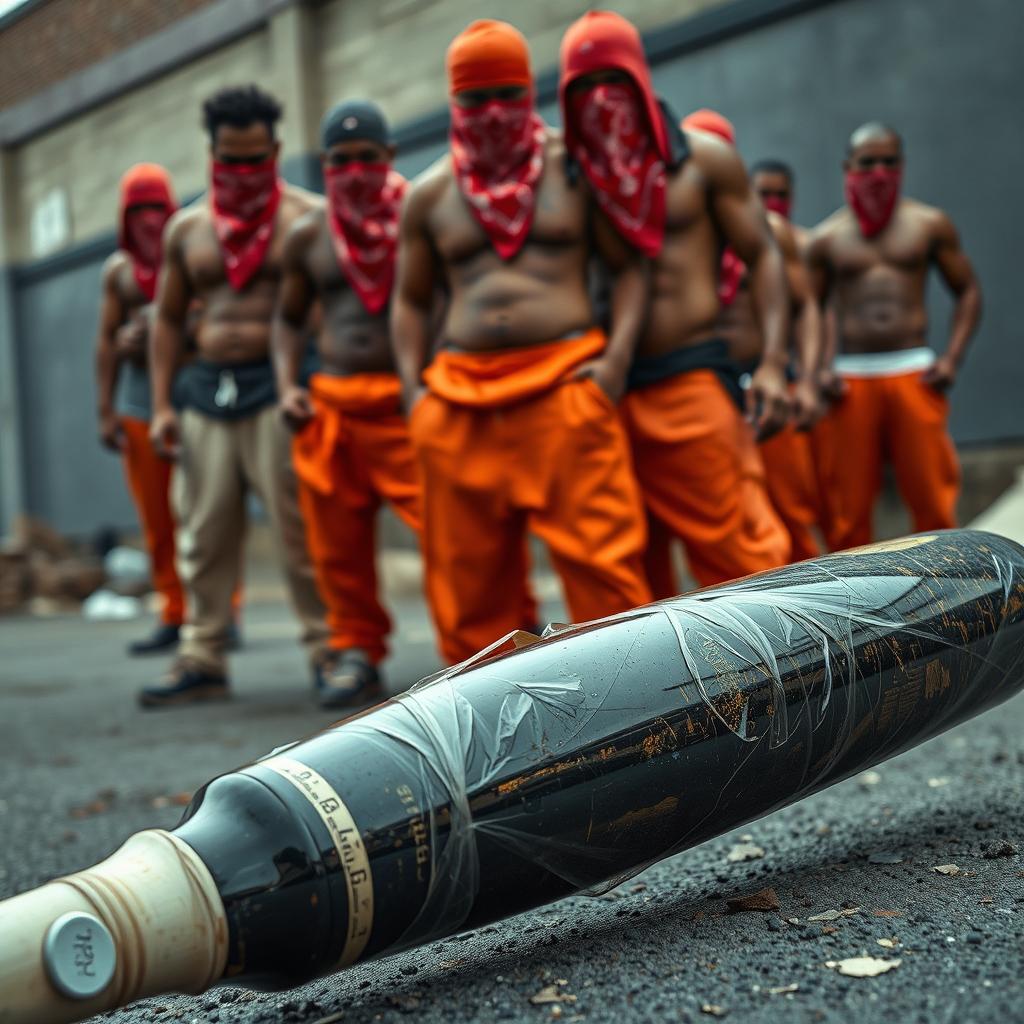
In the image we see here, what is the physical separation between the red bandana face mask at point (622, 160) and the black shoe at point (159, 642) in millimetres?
4627

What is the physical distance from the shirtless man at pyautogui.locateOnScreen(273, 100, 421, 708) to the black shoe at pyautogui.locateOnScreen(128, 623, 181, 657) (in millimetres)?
2872

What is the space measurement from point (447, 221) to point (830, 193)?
5.84m

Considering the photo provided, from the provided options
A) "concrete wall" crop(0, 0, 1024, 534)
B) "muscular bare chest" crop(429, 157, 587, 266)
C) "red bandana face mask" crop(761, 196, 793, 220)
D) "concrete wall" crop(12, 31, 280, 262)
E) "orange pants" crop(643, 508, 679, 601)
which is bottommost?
"orange pants" crop(643, 508, 679, 601)

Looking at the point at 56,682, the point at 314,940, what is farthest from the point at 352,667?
the point at 314,940

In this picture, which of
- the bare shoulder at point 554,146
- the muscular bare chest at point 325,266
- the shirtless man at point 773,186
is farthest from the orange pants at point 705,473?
the shirtless man at point 773,186

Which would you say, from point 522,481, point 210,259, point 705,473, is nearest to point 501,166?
point 522,481

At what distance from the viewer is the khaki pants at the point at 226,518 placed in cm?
502

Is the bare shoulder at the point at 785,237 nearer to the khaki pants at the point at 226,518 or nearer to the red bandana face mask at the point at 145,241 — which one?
the khaki pants at the point at 226,518

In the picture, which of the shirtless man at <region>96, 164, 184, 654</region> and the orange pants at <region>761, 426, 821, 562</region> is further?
the shirtless man at <region>96, 164, 184, 654</region>

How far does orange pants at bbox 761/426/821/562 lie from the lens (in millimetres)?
5445

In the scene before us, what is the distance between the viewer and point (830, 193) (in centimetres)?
895

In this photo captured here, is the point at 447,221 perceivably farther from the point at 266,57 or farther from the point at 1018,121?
the point at 266,57

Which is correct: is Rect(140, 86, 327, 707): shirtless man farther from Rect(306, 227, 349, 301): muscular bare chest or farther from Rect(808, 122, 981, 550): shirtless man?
Rect(808, 122, 981, 550): shirtless man

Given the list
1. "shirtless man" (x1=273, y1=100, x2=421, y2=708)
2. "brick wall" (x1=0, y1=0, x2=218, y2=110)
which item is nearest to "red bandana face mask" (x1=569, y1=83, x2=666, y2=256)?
"shirtless man" (x1=273, y1=100, x2=421, y2=708)
